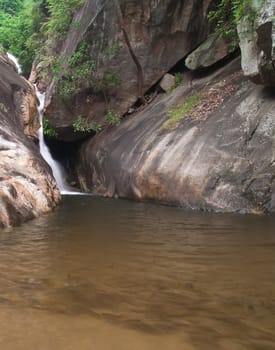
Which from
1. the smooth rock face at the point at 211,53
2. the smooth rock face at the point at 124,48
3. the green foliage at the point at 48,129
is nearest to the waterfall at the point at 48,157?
the green foliage at the point at 48,129

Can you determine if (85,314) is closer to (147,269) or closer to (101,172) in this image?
(147,269)

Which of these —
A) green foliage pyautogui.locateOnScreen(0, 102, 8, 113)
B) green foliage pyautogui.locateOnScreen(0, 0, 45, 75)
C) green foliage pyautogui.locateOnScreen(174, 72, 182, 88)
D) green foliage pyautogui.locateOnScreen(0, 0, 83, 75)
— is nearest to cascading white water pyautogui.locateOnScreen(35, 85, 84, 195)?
green foliage pyautogui.locateOnScreen(0, 102, 8, 113)

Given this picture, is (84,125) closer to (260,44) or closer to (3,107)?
(3,107)

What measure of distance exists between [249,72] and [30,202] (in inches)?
233

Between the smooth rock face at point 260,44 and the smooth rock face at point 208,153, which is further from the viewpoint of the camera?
the smooth rock face at point 208,153

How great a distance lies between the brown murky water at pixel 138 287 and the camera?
2730 millimetres

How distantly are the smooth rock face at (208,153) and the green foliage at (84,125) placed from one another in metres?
2.26

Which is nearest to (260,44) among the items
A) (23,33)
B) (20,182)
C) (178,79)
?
(20,182)

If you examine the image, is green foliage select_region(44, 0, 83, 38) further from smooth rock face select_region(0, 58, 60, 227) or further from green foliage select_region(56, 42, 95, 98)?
smooth rock face select_region(0, 58, 60, 227)

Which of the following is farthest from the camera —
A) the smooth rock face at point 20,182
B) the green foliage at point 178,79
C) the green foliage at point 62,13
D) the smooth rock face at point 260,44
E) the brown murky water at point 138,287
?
the green foliage at point 62,13

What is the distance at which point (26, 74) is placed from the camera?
24641 mm

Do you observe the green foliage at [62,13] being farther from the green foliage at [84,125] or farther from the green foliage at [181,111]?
the green foliage at [181,111]

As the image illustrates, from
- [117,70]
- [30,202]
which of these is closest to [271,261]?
[30,202]

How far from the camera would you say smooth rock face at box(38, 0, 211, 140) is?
50.5 ft
